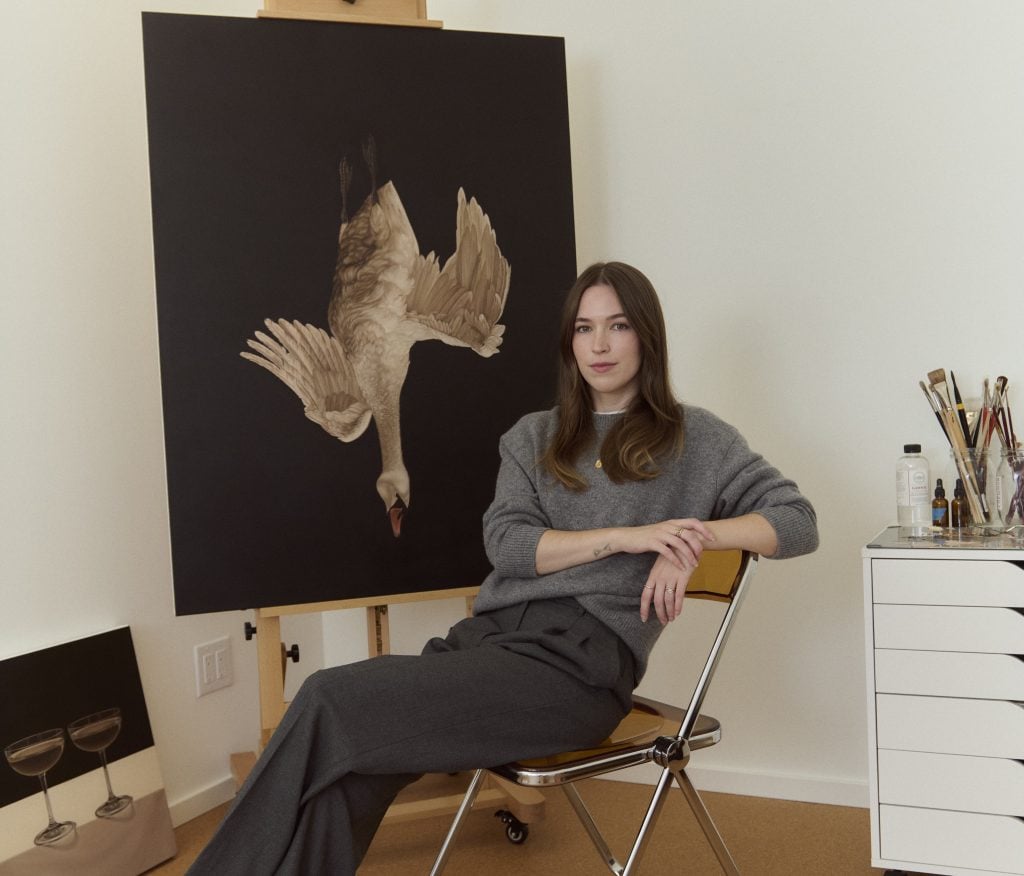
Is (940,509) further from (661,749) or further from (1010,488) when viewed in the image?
(661,749)

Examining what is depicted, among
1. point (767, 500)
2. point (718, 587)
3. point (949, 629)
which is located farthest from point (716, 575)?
point (949, 629)

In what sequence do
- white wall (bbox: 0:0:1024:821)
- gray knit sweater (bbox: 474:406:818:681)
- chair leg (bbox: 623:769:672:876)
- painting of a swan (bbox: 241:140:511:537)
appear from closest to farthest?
1. chair leg (bbox: 623:769:672:876)
2. gray knit sweater (bbox: 474:406:818:681)
3. painting of a swan (bbox: 241:140:511:537)
4. white wall (bbox: 0:0:1024:821)

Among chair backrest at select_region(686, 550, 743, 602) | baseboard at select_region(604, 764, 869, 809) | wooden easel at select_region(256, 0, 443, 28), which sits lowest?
baseboard at select_region(604, 764, 869, 809)

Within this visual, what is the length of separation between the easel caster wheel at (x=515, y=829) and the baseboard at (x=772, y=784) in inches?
20.5

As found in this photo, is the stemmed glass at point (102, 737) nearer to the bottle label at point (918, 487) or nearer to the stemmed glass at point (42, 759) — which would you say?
the stemmed glass at point (42, 759)

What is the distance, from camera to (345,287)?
232 centimetres

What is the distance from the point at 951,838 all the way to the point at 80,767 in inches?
72.8

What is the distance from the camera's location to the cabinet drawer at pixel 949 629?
2004 mm

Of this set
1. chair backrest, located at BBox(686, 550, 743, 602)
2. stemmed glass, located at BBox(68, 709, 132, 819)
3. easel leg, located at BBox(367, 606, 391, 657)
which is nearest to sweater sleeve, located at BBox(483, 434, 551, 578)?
chair backrest, located at BBox(686, 550, 743, 602)

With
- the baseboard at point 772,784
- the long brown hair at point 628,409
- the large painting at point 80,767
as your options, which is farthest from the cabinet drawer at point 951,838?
the large painting at point 80,767

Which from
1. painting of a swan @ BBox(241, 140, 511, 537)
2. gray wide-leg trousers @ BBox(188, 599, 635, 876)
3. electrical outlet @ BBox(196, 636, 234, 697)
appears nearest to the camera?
gray wide-leg trousers @ BBox(188, 599, 635, 876)

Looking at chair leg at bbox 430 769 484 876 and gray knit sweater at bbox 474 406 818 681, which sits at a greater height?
gray knit sweater at bbox 474 406 818 681

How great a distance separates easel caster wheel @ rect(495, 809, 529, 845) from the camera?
2.46m

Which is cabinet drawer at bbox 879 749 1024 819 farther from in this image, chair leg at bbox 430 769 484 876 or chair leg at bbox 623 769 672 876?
chair leg at bbox 430 769 484 876
